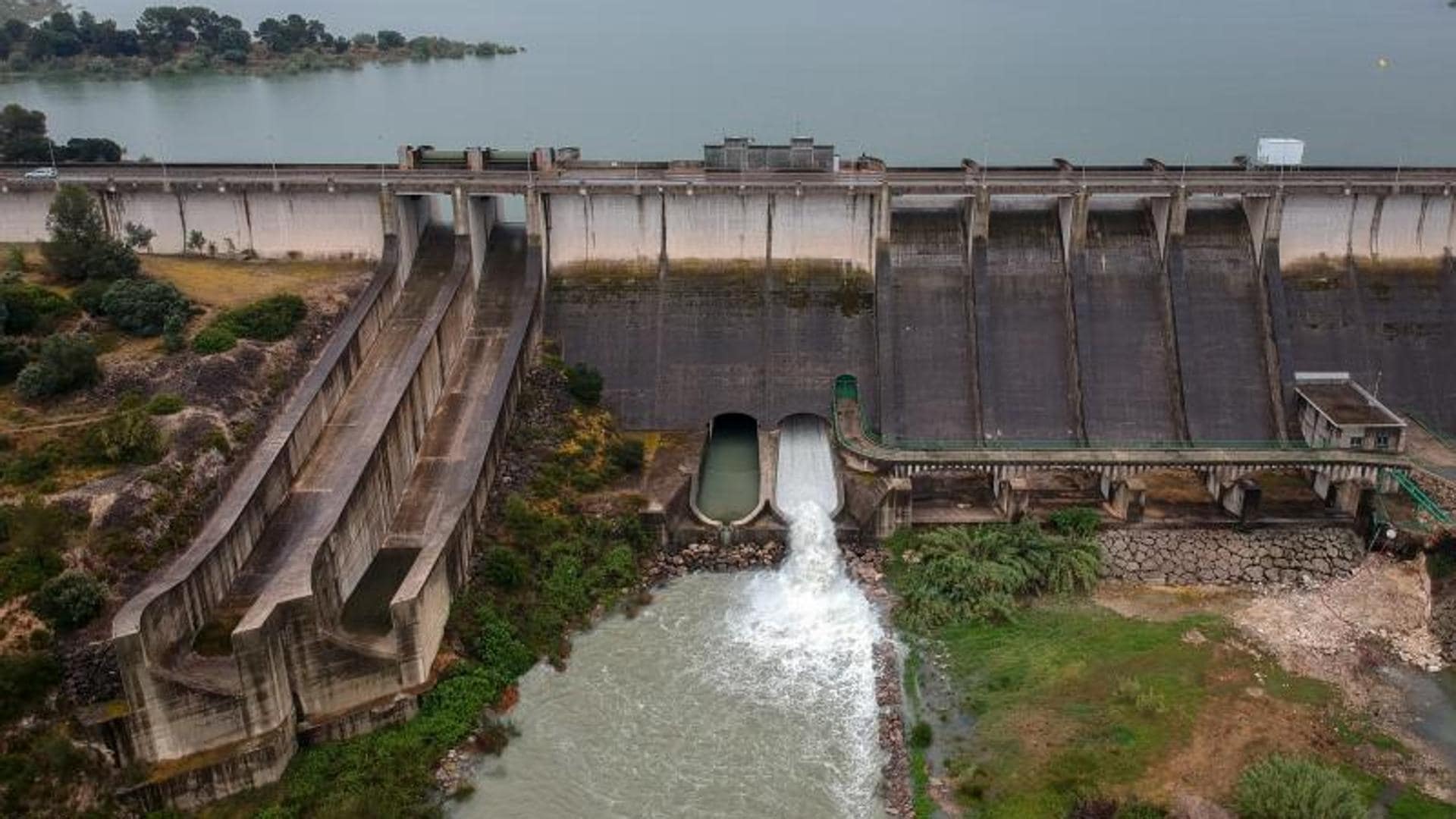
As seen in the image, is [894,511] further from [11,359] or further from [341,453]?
[11,359]

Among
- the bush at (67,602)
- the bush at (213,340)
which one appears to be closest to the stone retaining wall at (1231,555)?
the bush at (67,602)

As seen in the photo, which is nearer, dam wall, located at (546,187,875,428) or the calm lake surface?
dam wall, located at (546,187,875,428)

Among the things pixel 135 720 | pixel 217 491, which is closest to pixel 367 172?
pixel 217 491

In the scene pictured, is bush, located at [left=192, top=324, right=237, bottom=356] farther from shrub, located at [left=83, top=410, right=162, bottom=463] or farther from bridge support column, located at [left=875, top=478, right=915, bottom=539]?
bridge support column, located at [left=875, top=478, right=915, bottom=539]

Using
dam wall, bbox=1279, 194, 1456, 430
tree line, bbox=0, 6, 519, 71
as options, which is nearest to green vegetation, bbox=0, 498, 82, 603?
dam wall, bbox=1279, 194, 1456, 430

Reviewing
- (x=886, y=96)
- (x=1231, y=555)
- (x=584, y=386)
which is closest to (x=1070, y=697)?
(x=1231, y=555)

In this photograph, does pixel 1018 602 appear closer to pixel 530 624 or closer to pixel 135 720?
pixel 530 624
